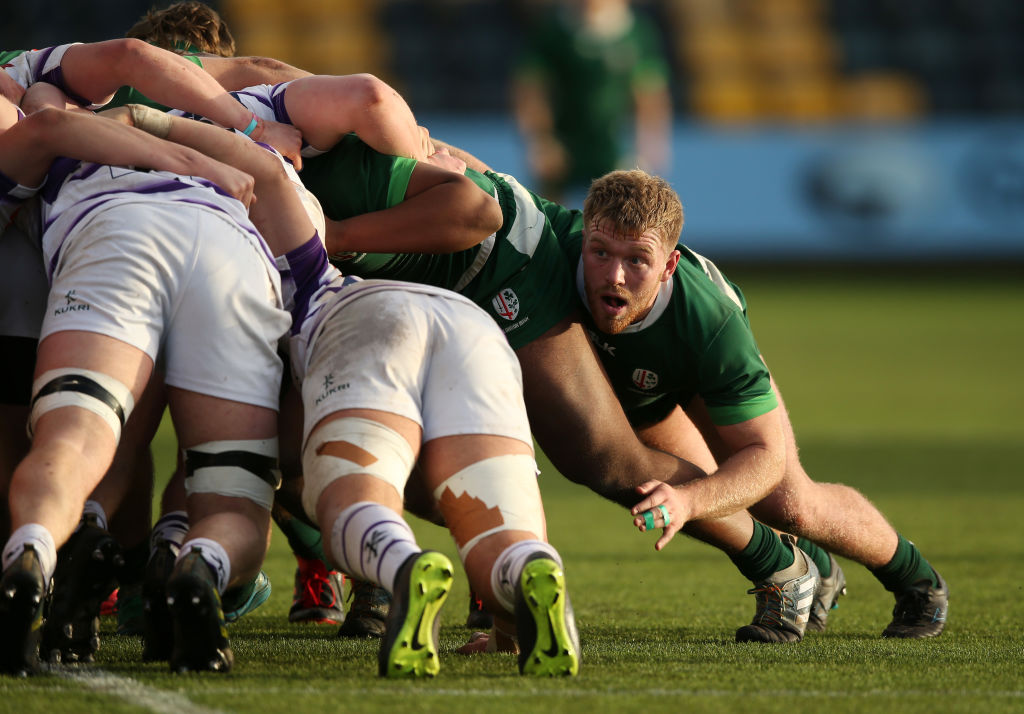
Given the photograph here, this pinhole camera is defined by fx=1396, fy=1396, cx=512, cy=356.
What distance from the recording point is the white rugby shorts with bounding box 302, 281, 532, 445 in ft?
9.80

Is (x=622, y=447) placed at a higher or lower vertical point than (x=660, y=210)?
lower

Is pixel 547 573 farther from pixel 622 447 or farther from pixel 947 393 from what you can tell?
pixel 947 393

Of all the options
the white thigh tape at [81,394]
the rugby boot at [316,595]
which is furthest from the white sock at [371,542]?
the rugby boot at [316,595]

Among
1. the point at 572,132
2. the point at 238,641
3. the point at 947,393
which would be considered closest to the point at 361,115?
the point at 238,641

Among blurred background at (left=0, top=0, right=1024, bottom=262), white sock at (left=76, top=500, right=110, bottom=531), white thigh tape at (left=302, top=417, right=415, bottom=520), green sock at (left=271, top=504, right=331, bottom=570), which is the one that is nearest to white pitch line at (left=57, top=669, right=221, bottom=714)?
white sock at (left=76, top=500, right=110, bottom=531)

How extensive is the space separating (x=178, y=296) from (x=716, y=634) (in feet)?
5.42

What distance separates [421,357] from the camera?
9.95 feet

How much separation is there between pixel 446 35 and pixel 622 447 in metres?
15.8

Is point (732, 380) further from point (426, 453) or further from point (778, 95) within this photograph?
point (778, 95)

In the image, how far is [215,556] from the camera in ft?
9.32

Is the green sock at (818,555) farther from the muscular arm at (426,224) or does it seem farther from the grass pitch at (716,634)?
the muscular arm at (426,224)

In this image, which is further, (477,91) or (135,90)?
(477,91)

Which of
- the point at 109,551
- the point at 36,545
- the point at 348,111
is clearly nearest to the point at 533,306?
the point at 348,111

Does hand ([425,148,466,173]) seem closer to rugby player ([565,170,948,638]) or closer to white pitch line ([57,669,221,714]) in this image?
rugby player ([565,170,948,638])
